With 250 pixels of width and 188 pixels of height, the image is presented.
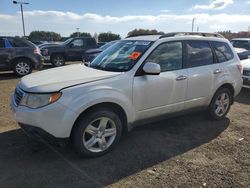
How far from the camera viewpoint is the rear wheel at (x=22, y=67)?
35.8ft

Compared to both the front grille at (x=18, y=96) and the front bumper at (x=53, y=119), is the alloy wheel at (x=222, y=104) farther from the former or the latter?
the front grille at (x=18, y=96)

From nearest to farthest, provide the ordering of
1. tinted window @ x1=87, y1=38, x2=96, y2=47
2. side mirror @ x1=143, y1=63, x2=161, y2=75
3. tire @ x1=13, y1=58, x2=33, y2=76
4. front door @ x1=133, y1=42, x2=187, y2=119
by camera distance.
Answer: side mirror @ x1=143, y1=63, x2=161, y2=75 < front door @ x1=133, y1=42, x2=187, y2=119 < tire @ x1=13, y1=58, x2=33, y2=76 < tinted window @ x1=87, y1=38, x2=96, y2=47

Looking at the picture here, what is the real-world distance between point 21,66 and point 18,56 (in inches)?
16.4

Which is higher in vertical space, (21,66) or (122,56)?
(122,56)

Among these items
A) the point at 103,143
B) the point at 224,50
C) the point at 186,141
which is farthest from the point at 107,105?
the point at 224,50

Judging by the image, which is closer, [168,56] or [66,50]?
[168,56]

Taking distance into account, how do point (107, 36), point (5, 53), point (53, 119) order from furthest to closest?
point (107, 36), point (5, 53), point (53, 119)

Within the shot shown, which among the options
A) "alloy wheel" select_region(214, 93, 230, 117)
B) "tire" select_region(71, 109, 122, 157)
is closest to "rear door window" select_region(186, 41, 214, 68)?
"alloy wheel" select_region(214, 93, 230, 117)

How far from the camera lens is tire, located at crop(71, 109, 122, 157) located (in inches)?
146

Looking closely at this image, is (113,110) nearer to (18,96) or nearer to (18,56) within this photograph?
(18,96)

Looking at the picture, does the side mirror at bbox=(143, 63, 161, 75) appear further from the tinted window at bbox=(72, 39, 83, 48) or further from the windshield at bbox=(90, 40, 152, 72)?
the tinted window at bbox=(72, 39, 83, 48)

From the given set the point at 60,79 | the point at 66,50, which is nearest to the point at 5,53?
the point at 66,50

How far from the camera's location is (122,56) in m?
4.56

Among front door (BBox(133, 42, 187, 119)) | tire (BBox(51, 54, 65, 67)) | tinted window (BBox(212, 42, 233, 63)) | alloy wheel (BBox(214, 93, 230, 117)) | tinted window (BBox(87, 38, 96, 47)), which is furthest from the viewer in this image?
tinted window (BBox(87, 38, 96, 47))
